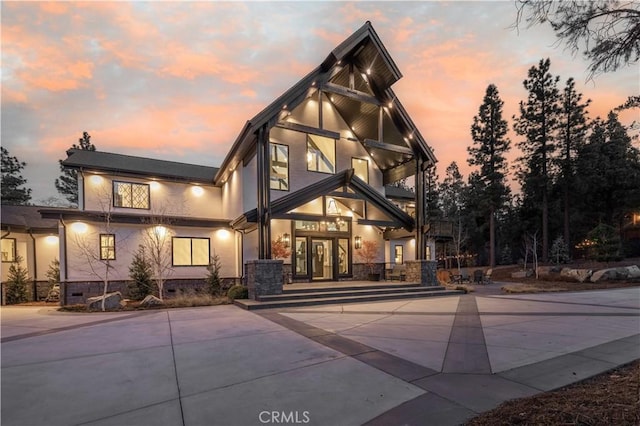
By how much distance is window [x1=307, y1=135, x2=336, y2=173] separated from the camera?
50.1ft

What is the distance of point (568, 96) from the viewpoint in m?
25.0

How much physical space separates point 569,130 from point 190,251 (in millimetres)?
29732

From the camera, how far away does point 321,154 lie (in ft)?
51.3

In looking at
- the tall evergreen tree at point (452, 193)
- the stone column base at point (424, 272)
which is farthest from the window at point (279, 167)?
the tall evergreen tree at point (452, 193)

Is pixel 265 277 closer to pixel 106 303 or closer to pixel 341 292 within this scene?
pixel 341 292

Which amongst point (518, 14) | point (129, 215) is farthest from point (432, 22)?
point (129, 215)

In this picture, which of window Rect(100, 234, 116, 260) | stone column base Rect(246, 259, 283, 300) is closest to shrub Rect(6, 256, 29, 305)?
window Rect(100, 234, 116, 260)

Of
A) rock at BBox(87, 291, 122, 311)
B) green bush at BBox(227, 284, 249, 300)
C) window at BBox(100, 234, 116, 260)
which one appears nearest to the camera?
rock at BBox(87, 291, 122, 311)

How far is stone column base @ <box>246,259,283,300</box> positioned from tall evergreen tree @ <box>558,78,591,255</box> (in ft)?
81.4

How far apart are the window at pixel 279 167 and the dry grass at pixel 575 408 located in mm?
12093

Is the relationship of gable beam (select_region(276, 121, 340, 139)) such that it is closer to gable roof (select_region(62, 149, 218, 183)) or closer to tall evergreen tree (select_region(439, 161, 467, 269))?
gable roof (select_region(62, 149, 218, 183))

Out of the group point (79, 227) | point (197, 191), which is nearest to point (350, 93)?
point (197, 191)

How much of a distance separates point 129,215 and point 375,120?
39.9ft

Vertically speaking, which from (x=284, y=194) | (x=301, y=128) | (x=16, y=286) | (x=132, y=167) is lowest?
(x=16, y=286)
